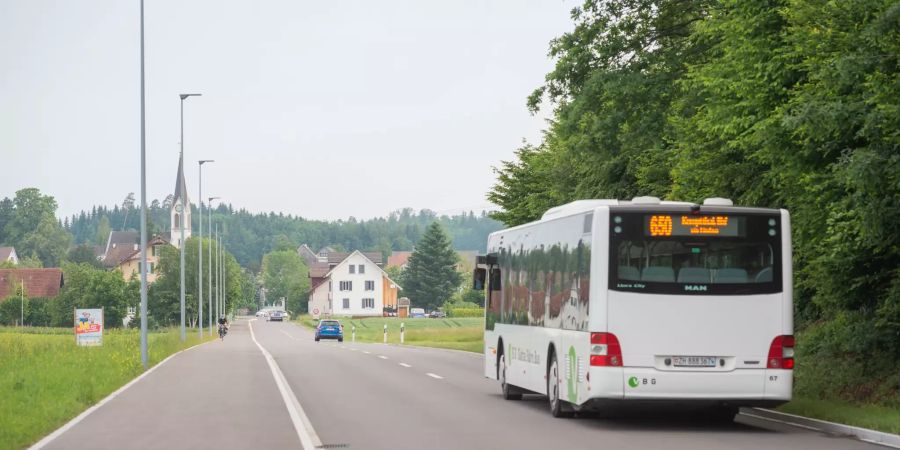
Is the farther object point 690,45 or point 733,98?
point 690,45

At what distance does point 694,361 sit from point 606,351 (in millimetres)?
1098

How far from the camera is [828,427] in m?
15.9

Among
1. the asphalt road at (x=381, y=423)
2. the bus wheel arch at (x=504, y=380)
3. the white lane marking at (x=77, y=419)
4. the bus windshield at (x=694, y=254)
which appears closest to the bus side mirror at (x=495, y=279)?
the bus wheel arch at (x=504, y=380)

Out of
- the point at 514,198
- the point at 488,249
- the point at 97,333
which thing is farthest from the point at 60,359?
the point at 514,198

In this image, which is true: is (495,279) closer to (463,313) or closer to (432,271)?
(463,313)

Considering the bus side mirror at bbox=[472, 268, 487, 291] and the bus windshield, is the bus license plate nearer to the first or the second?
the bus windshield

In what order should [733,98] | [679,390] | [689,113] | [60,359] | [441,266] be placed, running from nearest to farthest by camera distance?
[679,390] → [733,98] → [689,113] → [60,359] → [441,266]

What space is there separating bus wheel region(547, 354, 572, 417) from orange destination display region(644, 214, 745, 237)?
2823 mm

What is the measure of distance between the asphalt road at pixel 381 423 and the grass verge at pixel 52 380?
474mm

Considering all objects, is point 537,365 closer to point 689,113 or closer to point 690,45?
point 689,113

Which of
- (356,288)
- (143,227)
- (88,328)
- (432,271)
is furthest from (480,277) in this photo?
(356,288)

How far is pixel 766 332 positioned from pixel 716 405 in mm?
1104

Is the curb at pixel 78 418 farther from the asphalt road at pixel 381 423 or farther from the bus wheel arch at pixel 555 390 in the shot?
the bus wheel arch at pixel 555 390

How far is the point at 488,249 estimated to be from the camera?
79.3ft
